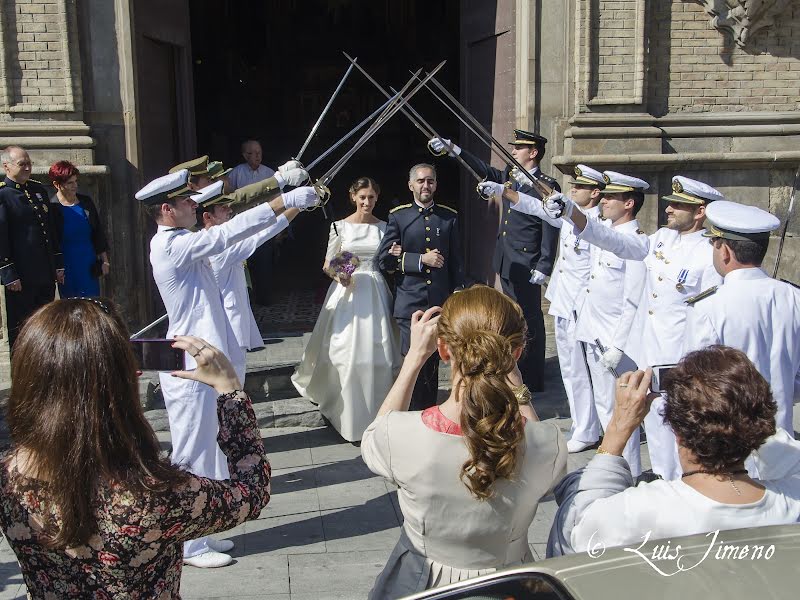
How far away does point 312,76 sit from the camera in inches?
664

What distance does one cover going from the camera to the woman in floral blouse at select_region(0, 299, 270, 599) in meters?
2.19

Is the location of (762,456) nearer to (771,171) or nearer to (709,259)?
(709,259)

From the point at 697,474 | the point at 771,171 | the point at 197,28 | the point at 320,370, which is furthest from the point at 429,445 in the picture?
the point at 197,28

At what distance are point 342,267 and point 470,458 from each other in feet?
14.8

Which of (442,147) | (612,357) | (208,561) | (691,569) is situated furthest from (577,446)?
(691,569)

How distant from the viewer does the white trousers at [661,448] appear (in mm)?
5574

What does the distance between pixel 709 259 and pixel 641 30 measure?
425 cm

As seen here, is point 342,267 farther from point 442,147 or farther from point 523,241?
point 523,241

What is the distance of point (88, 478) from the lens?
7.20 feet

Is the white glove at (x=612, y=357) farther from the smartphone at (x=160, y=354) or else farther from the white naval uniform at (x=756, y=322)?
the smartphone at (x=160, y=354)

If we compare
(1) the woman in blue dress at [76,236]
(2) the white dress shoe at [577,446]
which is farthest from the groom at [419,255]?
(1) the woman in blue dress at [76,236]

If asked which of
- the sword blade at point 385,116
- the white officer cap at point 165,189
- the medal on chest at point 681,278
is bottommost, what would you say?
the medal on chest at point 681,278

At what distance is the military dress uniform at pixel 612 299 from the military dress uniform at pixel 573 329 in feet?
0.59

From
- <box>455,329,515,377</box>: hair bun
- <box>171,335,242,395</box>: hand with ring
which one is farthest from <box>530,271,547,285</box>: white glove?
<box>171,335,242,395</box>: hand with ring
